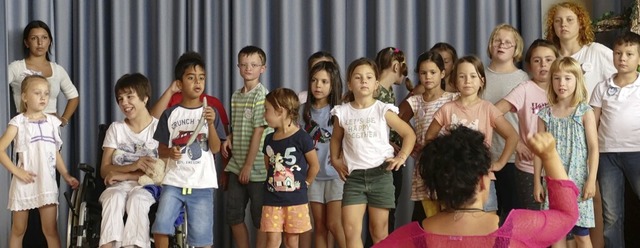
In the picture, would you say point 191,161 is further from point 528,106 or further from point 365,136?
point 528,106

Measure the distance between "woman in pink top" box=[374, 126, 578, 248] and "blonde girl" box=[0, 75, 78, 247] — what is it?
8.93ft

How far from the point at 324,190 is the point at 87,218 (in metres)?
1.16

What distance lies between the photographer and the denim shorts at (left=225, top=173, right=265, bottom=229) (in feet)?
15.1

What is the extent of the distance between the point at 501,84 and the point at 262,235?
4.65 feet

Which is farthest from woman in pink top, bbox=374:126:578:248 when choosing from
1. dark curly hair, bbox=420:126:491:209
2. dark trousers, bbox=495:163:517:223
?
dark trousers, bbox=495:163:517:223

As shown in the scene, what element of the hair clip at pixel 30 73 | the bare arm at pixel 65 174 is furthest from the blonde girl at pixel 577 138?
the hair clip at pixel 30 73

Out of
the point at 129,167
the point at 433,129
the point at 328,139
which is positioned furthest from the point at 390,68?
the point at 129,167

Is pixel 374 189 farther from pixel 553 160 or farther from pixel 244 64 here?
pixel 553 160

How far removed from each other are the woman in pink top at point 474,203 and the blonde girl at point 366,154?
1.69 metres

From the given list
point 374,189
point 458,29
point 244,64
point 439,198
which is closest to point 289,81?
point 244,64

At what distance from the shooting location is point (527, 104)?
430cm

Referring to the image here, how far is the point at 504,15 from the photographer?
5324 mm

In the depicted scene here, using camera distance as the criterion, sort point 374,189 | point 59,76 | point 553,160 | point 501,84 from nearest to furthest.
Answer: point 553,160 < point 374,189 < point 501,84 < point 59,76

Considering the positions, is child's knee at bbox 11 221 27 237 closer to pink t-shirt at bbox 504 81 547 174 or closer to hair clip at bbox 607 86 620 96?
pink t-shirt at bbox 504 81 547 174
